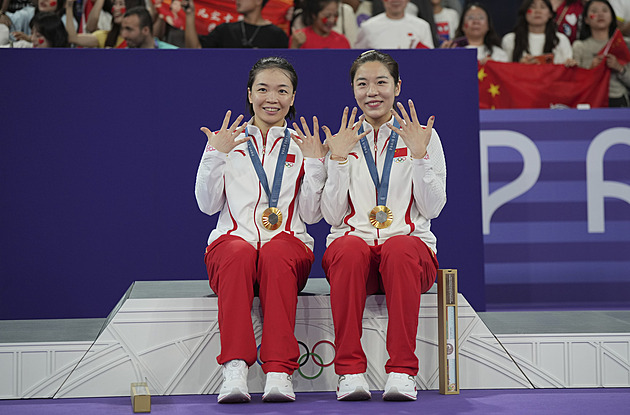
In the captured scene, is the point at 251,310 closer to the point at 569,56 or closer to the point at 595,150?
the point at 595,150

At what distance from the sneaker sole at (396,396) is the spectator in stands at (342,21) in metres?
3.12

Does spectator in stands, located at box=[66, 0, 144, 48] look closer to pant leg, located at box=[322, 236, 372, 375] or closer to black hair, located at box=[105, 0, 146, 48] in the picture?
black hair, located at box=[105, 0, 146, 48]

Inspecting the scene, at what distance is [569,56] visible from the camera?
18.1 ft

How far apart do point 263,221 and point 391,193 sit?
0.49m

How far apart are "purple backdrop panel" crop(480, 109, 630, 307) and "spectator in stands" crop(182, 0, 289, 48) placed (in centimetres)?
139

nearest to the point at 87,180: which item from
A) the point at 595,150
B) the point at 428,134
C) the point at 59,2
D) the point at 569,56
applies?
the point at 59,2

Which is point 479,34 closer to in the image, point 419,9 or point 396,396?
point 419,9

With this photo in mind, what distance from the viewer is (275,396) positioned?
2521mm

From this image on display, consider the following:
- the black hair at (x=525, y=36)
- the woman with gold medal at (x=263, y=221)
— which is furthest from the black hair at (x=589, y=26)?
the woman with gold medal at (x=263, y=221)

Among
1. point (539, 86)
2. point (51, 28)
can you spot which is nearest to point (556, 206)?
point (539, 86)

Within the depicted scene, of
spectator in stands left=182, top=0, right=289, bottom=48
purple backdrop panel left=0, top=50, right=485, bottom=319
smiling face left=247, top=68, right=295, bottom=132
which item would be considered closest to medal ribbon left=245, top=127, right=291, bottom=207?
smiling face left=247, top=68, right=295, bottom=132

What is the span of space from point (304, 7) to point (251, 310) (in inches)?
116

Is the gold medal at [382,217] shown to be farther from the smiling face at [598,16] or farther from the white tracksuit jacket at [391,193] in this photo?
the smiling face at [598,16]

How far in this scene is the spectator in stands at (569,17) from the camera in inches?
223
